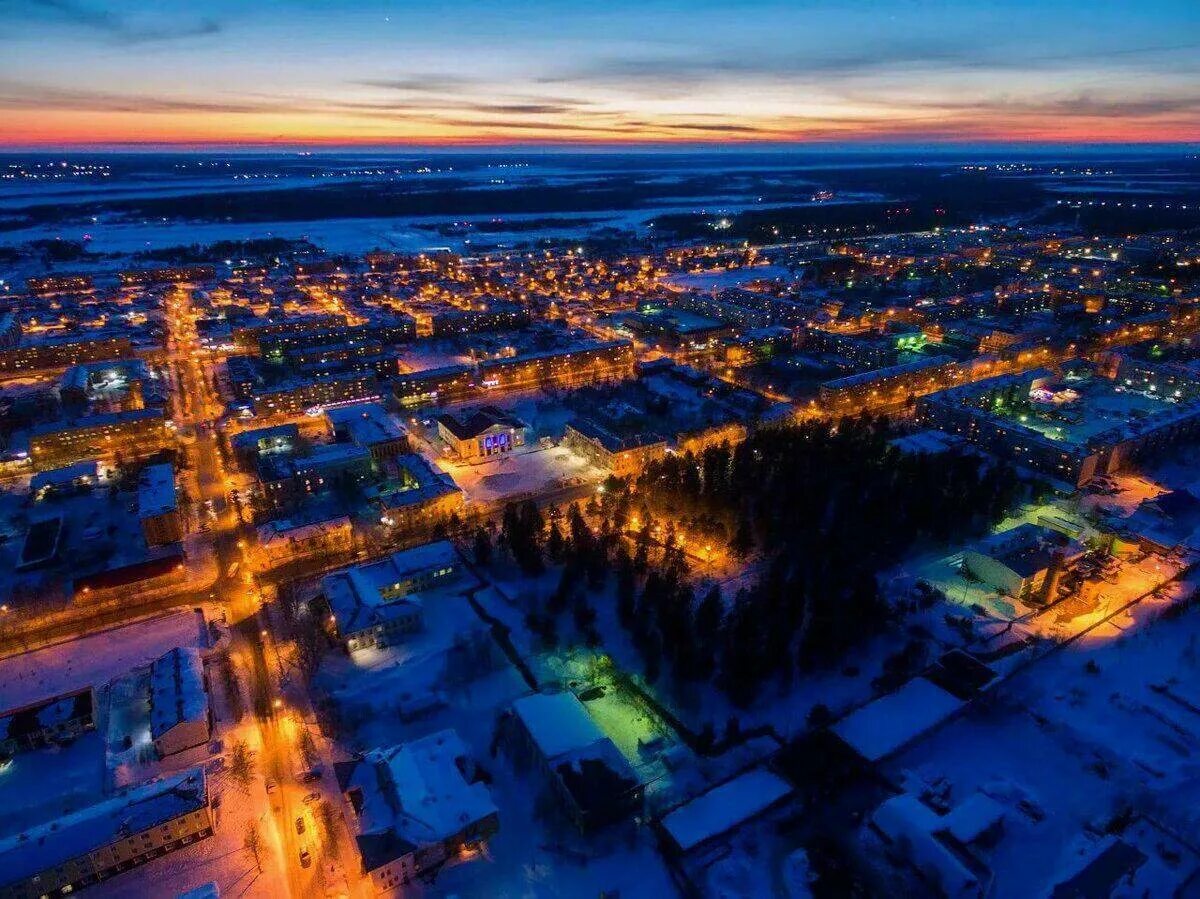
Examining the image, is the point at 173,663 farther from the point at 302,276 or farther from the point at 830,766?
the point at 302,276

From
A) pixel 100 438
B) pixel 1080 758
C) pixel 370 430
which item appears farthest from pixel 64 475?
pixel 1080 758

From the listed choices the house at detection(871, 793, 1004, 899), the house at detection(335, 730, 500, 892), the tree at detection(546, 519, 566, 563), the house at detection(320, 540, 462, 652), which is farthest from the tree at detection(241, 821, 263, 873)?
the house at detection(871, 793, 1004, 899)

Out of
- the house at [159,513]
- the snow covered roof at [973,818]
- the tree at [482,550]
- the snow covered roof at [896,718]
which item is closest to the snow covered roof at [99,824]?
the tree at [482,550]

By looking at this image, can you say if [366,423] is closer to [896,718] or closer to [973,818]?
[896,718]

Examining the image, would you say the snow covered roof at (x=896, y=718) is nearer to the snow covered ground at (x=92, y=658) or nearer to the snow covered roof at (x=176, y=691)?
the snow covered roof at (x=176, y=691)

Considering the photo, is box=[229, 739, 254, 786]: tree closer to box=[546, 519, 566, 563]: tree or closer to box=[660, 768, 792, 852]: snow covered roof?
box=[660, 768, 792, 852]: snow covered roof

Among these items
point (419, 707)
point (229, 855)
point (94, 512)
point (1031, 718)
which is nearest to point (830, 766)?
point (1031, 718)
